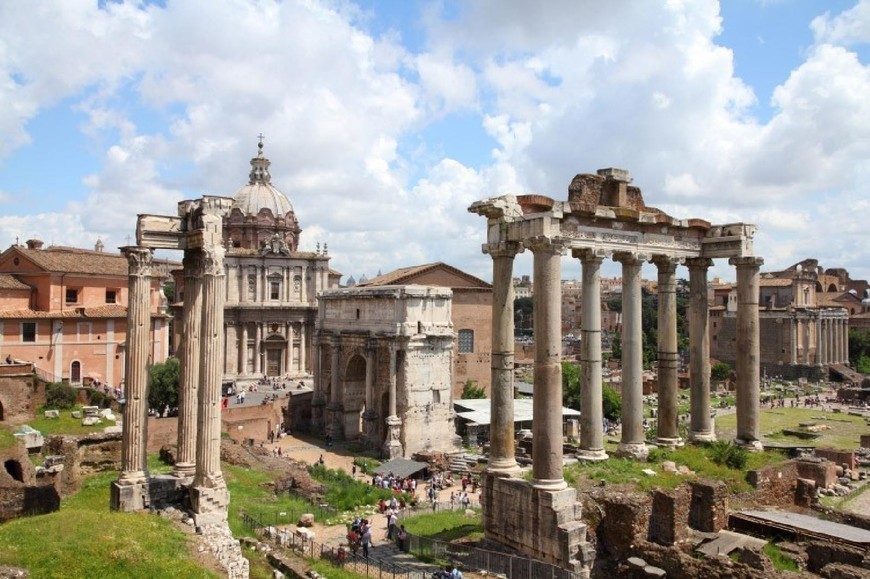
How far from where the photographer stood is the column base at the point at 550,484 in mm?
13289

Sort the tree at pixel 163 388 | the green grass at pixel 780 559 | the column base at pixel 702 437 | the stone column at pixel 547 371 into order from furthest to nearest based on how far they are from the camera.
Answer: the tree at pixel 163 388, the column base at pixel 702 437, the stone column at pixel 547 371, the green grass at pixel 780 559

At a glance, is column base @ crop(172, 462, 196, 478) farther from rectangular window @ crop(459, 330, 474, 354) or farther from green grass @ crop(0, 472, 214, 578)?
rectangular window @ crop(459, 330, 474, 354)

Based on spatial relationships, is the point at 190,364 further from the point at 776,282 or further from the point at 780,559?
the point at 776,282

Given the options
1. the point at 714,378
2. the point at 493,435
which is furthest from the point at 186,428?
the point at 714,378

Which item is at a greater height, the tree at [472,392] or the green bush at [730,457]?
the green bush at [730,457]

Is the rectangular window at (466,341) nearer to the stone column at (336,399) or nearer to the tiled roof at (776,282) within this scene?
the stone column at (336,399)

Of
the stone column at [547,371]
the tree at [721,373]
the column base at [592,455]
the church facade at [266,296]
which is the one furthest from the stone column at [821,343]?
the stone column at [547,371]

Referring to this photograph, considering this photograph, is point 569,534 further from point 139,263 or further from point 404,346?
point 404,346

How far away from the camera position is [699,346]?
1853cm

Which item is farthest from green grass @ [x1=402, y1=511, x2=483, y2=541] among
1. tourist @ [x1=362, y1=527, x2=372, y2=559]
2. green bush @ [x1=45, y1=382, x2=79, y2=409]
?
green bush @ [x1=45, y1=382, x2=79, y2=409]

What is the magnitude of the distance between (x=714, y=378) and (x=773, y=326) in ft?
47.7

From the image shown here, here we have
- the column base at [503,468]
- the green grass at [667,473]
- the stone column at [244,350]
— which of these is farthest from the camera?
the stone column at [244,350]

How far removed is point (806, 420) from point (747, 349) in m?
37.0

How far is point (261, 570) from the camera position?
1417 cm
